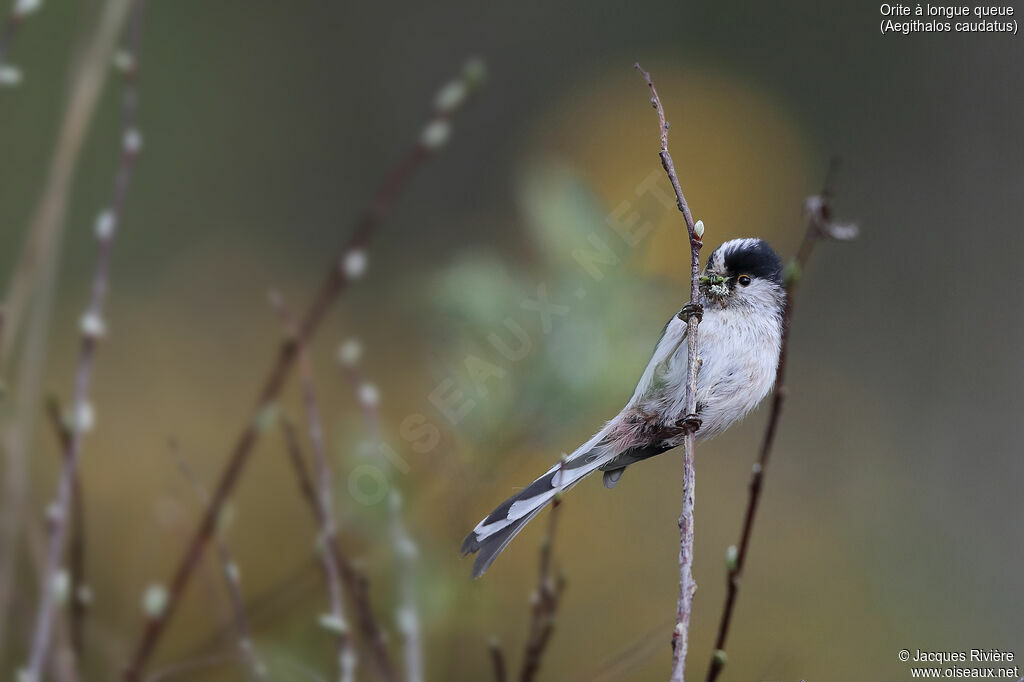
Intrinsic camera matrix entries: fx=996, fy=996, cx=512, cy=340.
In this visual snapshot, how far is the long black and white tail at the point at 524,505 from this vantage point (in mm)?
729

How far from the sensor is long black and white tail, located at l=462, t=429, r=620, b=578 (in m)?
0.73

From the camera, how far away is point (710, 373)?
107cm

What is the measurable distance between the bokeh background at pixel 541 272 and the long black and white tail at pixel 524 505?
0.34m

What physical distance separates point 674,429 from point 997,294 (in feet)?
4.91

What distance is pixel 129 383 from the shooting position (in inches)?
94.0

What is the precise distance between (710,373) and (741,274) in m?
0.12

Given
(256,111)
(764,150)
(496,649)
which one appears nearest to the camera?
(496,649)

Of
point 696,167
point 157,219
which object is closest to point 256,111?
point 157,219

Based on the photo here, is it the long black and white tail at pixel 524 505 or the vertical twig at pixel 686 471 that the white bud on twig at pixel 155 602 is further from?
the vertical twig at pixel 686 471

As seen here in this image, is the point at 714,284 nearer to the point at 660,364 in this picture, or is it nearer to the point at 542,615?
the point at 660,364

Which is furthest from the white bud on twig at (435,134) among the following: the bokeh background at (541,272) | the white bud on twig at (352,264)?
the bokeh background at (541,272)

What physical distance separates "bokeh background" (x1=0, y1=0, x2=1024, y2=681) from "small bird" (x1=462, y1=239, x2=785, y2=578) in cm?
22

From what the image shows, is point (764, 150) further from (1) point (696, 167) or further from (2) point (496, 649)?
(2) point (496, 649)

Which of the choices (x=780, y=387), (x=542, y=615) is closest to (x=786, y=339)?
(x=780, y=387)
